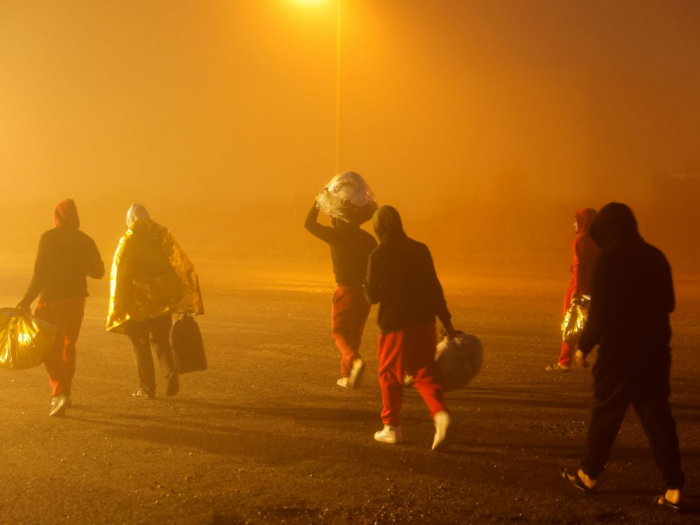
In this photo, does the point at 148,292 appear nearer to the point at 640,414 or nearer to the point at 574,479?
the point at 574,479

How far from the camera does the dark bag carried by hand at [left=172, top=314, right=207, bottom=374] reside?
8055mm

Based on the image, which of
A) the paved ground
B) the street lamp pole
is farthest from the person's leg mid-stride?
the street lamp pole

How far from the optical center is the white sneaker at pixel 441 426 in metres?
6.38

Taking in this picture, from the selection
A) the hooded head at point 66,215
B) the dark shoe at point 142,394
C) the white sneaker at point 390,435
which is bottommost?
the dark shoe at point 142,394

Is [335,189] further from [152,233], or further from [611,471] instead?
[611,471]

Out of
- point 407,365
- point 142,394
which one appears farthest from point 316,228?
point 407,365

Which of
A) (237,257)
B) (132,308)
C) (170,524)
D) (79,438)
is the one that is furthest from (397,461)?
(237,257)

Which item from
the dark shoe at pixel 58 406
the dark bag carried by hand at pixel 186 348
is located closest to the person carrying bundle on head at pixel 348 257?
the dark bag carried by hand at pixel 186 348

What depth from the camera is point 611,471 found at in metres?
6.01

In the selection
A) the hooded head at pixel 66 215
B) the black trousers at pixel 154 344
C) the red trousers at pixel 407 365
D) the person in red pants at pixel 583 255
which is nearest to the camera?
the red trousers at pixel 407 365

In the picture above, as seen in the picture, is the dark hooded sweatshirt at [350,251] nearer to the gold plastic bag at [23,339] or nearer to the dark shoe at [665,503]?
the gold plastic bag at [23,339]

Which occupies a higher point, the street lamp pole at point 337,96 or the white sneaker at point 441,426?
the street lamp pole at point 337,96

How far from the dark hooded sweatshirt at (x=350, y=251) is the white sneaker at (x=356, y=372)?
74 cm

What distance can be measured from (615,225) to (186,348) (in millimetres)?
4177
